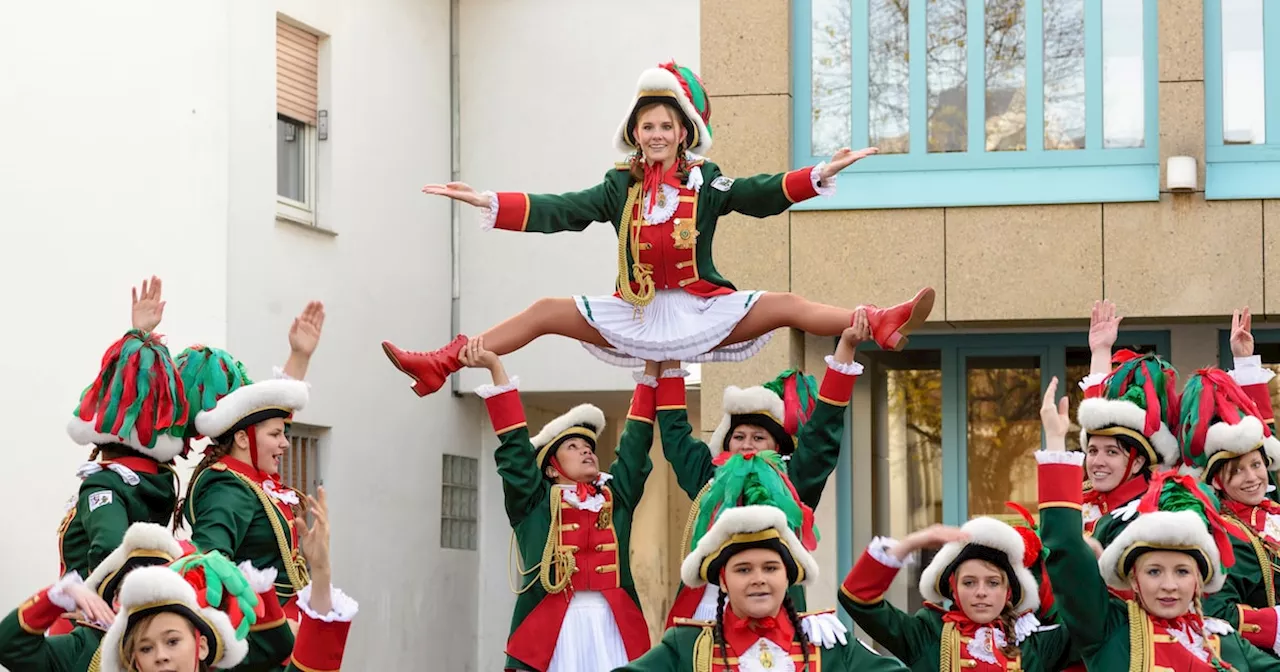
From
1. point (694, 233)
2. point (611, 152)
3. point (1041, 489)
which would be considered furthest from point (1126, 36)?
point (1041, 489)

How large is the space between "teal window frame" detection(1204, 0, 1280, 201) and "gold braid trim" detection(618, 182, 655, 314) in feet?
16.6

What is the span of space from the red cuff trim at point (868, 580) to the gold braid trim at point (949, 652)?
29 cm

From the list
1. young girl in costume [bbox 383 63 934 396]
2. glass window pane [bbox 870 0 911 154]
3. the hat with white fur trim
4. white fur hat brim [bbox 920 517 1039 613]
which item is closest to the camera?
white fur hat brim [bbox 920 517 1039 613]

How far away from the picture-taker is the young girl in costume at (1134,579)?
6.46 m

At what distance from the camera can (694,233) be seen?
797 centimetres

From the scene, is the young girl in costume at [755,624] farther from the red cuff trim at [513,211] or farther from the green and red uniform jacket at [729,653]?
the red cuff trim at [513,211]

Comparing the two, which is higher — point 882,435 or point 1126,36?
point 1126,36

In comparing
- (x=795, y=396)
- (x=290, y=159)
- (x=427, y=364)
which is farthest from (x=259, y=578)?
(x=290, y=159)

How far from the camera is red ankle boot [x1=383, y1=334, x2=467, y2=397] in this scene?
777 cm

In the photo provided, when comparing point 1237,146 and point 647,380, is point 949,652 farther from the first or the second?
point 1237,146

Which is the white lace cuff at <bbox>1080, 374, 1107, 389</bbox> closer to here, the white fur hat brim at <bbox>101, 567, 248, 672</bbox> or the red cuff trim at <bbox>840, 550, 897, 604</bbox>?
the red cuff trim at <bbox>840, 550, 897, 604</bbox>

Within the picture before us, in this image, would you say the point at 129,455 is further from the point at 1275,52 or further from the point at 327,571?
the point at 1275,52

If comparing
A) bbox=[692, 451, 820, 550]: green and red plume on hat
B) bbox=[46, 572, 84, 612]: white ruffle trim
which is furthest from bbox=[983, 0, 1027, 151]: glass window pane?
bbox=[46, 572, 84, 612]: white ruffle trim

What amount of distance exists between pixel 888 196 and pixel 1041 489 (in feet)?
19.5
